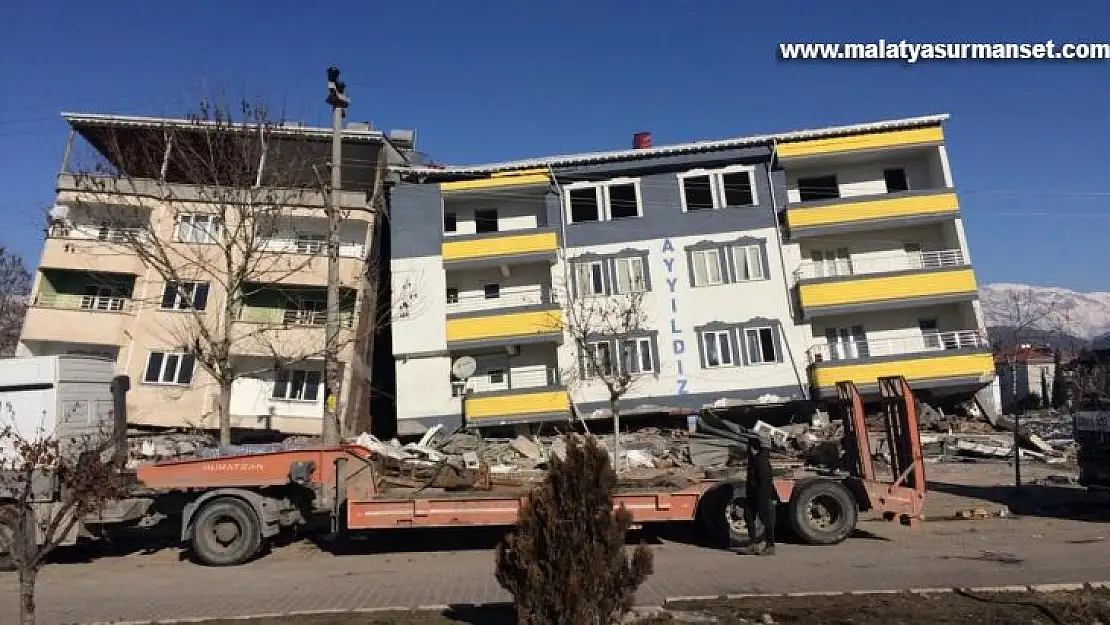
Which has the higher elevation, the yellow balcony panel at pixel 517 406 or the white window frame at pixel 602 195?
the white window frame at pixel 602 195

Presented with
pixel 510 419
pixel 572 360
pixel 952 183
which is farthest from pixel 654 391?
pixel 952 183

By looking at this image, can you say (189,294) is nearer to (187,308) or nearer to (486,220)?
(187,308)

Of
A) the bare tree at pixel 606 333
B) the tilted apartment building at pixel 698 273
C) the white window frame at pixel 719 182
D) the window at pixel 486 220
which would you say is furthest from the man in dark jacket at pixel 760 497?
the window at pixel 486 220

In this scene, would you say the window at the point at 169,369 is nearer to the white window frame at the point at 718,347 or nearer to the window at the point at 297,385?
the window at the point at 297,385

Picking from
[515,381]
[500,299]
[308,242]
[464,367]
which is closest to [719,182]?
[500,299]

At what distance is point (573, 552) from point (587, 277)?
81.0 ft

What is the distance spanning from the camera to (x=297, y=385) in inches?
1129

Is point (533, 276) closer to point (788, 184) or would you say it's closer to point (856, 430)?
point (788, 184)

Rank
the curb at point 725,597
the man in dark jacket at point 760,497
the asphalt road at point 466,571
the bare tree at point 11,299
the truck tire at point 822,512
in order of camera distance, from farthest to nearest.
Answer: the bare tree at point 11,299 → the truck tire at point 822,512 → the man in dark jacket at point 760,497 → the asphalt road at point 466,571 → the curb at point 725,597

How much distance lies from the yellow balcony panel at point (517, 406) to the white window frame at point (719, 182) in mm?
9838

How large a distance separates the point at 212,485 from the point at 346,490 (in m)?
2.23

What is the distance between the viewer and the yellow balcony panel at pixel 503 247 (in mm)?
29375

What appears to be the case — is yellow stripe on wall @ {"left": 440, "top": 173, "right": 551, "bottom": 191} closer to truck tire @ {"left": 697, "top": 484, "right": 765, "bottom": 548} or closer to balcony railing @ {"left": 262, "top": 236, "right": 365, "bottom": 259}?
balcony railing @ {"left": 262, "top": 236, "right": 365, "bottom": 259}

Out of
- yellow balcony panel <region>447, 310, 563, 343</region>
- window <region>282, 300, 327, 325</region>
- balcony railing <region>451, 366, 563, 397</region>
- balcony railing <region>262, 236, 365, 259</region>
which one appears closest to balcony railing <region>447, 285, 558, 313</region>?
yellow balcony panel <region>447, 310, 563, 343</region>
